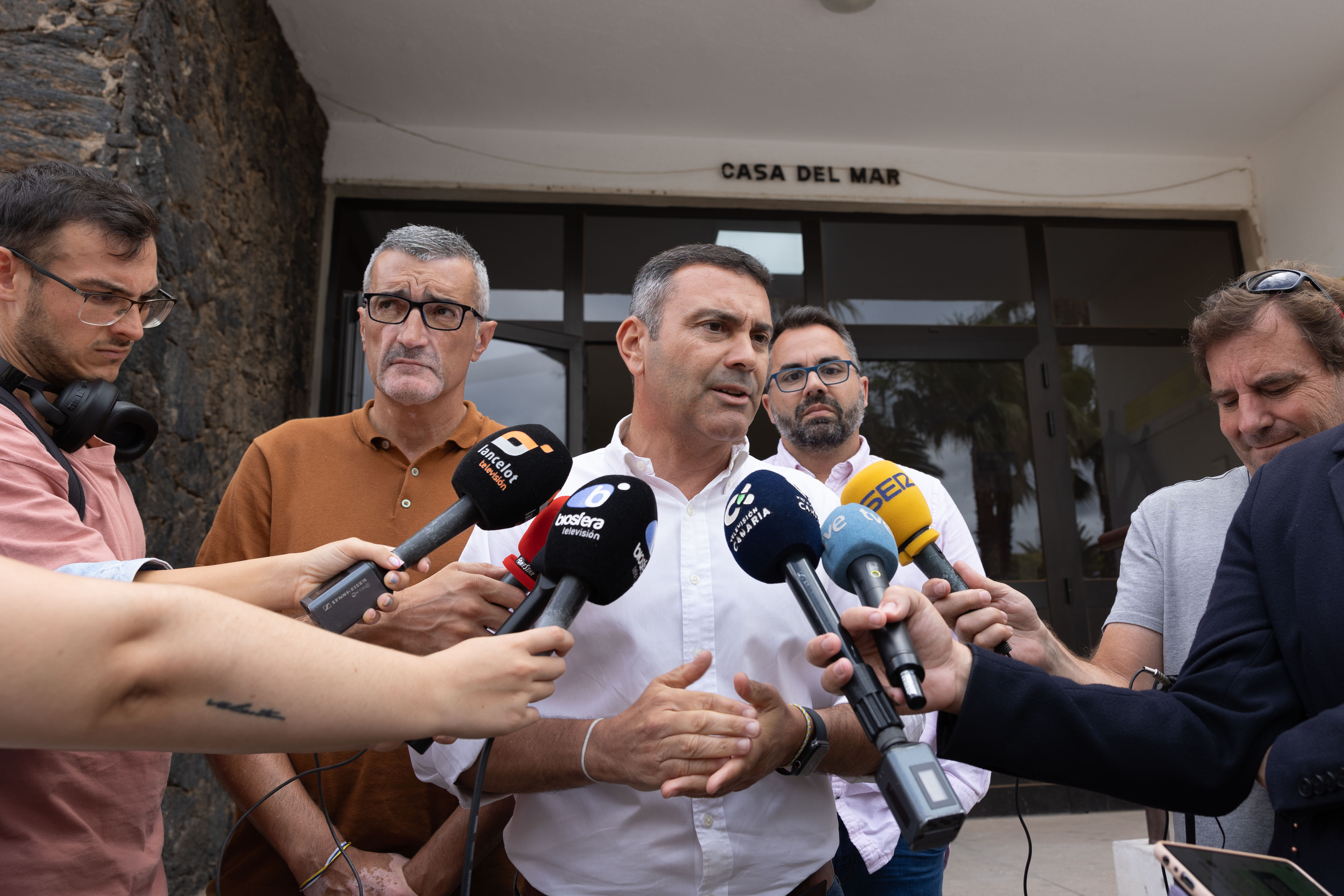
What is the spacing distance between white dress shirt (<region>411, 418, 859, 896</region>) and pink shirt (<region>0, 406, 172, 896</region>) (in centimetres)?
47

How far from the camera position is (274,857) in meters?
1.83

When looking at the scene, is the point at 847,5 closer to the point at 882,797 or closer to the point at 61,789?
the point at 882,797

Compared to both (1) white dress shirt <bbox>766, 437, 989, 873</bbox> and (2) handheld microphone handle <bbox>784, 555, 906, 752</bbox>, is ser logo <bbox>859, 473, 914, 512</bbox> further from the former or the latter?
(1) white dress shirt <bbox>766, 437, 989, 873</bbox>

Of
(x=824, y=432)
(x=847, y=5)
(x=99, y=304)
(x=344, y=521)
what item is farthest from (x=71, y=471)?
(x=847, y=5)

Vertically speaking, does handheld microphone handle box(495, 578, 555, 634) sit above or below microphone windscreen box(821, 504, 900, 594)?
below

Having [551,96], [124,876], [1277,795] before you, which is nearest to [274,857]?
[124,876]

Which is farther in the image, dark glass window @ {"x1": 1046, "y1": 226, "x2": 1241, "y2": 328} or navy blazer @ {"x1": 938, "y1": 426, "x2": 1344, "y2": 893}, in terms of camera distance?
dark glass window @ {"x1": 1046, "y1": 226, "x2": 1241, "y2": 328}

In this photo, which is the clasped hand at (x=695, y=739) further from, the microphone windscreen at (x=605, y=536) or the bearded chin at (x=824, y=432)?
the bearded chin at (x=824, y=432)

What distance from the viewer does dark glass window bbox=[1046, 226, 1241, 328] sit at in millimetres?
5578

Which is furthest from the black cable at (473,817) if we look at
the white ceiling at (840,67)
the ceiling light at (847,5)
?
the ceiling light at (847,5)

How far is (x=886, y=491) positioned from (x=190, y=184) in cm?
306

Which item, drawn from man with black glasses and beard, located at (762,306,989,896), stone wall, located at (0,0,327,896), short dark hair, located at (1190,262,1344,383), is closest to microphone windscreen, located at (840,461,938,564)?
man with black glasses and beard, located at (762,306,989,896)

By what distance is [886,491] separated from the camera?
1.36 m

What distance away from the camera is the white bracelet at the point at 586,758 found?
4.29ft
